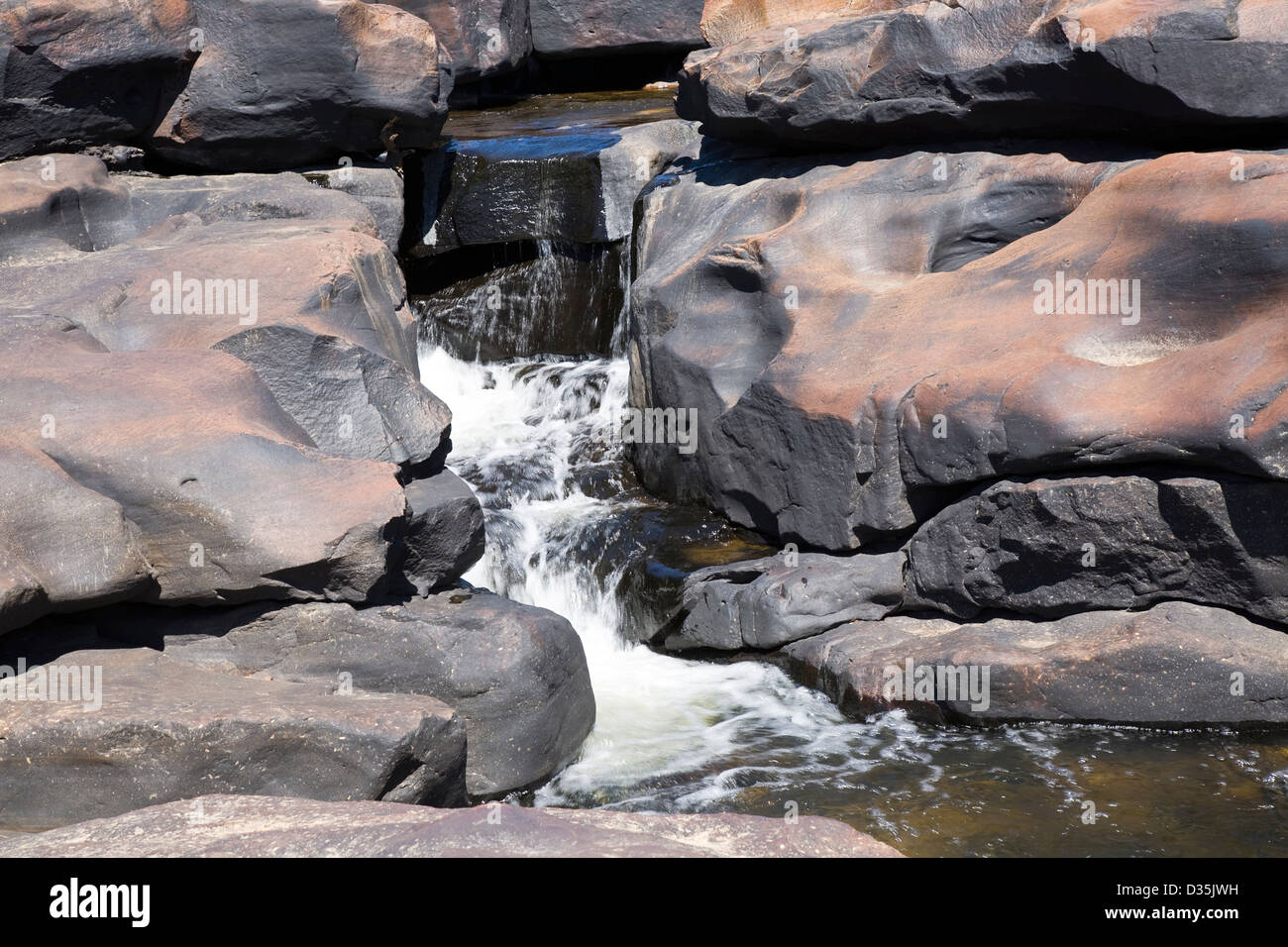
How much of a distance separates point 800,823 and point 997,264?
481cm

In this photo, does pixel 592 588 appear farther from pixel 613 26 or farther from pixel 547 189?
pixel 613 26

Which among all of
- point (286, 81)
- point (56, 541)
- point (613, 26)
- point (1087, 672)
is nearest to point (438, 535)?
point (56, 541)

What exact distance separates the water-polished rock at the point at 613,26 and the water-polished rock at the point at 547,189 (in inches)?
167

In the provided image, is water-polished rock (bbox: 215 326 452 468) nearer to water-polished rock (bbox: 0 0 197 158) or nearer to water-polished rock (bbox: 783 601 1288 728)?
water-polished rock (bbox: 783 601 1288 728)

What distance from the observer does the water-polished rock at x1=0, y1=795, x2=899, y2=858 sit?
9.57 ft

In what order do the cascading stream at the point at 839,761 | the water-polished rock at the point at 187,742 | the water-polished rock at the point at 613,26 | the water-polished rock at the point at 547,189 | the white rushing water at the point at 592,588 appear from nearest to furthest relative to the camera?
the water-polished rock at the point at 187,742 → the cascading stream at the point at 839,761 → the white rushing water at the point at 592,588 → the water-polished rock at the point at 547,189 → the water-polished rock at the point at 613,26

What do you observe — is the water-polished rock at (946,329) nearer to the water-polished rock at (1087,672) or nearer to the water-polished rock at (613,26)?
the water-polished rock at (1087,672)

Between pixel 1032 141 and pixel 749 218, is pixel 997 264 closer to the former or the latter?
pixel 1032 141

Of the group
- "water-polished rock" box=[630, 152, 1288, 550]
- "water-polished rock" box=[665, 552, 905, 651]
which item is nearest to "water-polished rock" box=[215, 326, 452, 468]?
"water-polished rock" box=[665, 552, 905, 651]

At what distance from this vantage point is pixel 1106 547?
6.17 metres

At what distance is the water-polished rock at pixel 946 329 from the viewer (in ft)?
19.8

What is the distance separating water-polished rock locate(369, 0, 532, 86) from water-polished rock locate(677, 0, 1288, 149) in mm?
4577

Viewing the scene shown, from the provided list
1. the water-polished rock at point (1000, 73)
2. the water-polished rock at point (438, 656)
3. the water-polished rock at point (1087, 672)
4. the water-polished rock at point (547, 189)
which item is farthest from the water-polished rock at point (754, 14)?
the water-polished rock at point (438, 656)

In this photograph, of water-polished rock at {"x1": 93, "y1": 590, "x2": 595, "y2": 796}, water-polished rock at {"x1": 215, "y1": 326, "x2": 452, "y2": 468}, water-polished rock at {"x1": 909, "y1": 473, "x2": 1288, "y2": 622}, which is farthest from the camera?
water-polished rock at {"x1": 215, "y1": 326, "x2": 452, "y2": 468}
